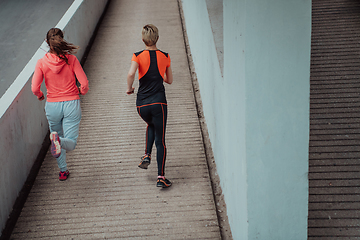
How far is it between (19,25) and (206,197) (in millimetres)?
10159

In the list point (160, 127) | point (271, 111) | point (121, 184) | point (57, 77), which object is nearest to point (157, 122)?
point (160, 127)

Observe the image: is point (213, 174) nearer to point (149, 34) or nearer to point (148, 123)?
point (148, 123)

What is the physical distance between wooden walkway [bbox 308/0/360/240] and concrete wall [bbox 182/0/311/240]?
821 mm

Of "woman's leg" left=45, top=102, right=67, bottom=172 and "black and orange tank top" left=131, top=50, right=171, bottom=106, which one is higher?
"black and orange tank top" left=131, top=50, right=171, bottom=106

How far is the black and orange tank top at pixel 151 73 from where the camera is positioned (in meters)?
Answer: 3.04

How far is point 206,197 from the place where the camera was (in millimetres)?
3248

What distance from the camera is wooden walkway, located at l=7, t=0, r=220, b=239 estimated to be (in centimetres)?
293

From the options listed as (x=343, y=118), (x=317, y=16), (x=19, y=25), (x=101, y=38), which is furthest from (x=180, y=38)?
(x=19, y=25)

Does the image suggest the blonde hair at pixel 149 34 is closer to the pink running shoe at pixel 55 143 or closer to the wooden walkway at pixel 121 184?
the pink running shoe at pixel 55 143

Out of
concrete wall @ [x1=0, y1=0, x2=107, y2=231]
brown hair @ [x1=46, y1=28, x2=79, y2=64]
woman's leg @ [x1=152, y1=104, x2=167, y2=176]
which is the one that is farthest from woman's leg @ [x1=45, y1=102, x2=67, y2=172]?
woman's leg @ [x1=152, y1=104, x2=167, y2=176]

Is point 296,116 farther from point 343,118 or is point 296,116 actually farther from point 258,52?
point 343,118

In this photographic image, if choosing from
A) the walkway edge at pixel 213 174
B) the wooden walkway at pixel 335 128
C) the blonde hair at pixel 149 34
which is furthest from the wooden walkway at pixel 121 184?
the blonde hair at pixel 149 34

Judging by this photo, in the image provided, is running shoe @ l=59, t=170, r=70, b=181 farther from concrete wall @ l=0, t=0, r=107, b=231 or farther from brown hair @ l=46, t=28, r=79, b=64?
brown hair @ l=46, t=28, r=79, b=64

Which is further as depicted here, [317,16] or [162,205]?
[317,16]
